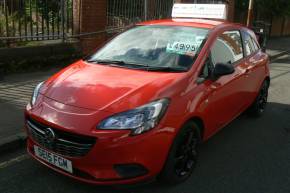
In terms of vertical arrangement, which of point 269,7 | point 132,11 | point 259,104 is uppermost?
point 269,7

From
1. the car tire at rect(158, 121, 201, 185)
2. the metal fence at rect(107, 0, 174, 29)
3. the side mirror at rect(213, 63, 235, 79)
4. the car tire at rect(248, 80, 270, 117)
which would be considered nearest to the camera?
the car tire at rect(158, 121, 201, 185)

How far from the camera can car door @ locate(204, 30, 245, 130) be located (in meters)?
4.47

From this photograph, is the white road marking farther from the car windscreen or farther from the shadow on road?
the car windscreen

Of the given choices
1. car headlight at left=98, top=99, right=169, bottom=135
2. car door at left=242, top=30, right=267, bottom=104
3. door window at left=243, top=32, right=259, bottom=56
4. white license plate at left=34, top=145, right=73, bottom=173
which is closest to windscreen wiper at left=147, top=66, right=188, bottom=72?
car headlight at left=98, top=99, right=169, bottom=135

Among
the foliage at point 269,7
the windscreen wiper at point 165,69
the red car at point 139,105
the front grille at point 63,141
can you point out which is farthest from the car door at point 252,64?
the foliage at point 269,7

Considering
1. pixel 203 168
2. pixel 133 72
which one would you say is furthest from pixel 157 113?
pixel 203 168

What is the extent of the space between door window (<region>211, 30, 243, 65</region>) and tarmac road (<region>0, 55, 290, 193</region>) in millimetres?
1105

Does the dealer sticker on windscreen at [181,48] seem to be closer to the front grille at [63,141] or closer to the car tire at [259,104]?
the front grille at [63,141]

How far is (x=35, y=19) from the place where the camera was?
839 cm

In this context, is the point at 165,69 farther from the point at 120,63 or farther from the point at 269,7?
the point at 269,7

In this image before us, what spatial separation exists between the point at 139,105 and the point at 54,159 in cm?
90

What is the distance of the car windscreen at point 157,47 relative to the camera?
14.4 feet

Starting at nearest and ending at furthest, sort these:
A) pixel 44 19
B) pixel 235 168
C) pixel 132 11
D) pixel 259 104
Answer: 1. pixel 235 168
2. pixel 259 104
3. pixel 44 19
4. pixel 132 11

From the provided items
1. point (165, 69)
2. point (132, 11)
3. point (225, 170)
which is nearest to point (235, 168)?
point (225, 170)
